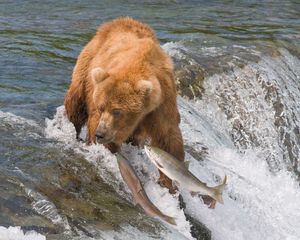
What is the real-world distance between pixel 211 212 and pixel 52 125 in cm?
191

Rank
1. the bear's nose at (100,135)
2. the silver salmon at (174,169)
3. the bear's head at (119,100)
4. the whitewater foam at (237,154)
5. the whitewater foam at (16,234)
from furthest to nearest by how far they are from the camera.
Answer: the whitewater foam at (237,154) → the bear's head at (119,100) → the bear's nose at (100,135) → the silver salmon at (174,169) → the whitewater foam at (16,234)

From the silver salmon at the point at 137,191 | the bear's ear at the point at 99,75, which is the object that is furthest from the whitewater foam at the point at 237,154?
the bear's ear at the point at 99,75

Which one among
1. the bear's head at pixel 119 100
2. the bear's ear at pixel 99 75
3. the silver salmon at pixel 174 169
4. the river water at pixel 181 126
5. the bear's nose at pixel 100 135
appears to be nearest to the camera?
the silver salmon at pixel 174 169

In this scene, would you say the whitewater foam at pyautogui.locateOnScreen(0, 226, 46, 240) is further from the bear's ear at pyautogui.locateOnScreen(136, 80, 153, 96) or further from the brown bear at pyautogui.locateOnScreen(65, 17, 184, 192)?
the bear's ear at pyautogui.locateOnScreen(136, 80, 153, 96)

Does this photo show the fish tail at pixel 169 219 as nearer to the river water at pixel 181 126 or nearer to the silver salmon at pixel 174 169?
the river water at pixel 181 126

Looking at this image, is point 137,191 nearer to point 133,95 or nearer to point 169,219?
point 169,219

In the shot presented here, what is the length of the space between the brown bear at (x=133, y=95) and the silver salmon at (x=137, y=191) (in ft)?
0.78

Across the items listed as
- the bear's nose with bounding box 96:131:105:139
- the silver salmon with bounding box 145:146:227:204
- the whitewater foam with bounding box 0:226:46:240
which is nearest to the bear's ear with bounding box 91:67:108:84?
the bear's nose with bounding box 96:131:105:139

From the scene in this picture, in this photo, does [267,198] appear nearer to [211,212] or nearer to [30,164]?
[211,212]

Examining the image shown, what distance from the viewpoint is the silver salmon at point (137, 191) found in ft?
17.9

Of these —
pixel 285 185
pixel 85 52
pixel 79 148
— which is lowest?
pixel 285 185

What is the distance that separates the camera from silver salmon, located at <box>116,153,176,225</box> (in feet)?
17.9

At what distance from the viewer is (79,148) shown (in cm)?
673

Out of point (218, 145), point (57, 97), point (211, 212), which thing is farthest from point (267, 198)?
point (57, 97)
